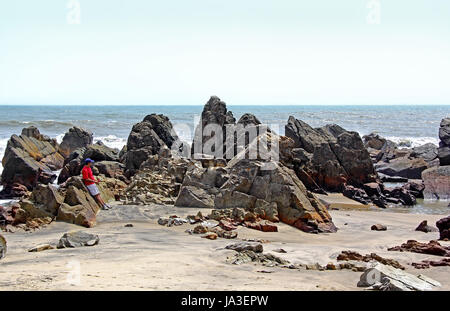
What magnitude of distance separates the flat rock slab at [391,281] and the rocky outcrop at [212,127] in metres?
16.4

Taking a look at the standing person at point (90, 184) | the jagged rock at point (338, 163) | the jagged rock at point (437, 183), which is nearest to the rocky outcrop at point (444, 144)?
the jagged rock at point (437, 183)

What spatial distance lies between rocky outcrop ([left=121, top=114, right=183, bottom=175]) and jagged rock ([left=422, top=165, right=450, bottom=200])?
1250 cm

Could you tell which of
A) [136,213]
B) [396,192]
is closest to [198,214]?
[136,213]

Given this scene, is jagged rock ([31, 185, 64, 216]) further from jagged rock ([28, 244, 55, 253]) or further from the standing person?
jagged rock ([28, 244, 55, 253])

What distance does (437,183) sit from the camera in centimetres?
2467

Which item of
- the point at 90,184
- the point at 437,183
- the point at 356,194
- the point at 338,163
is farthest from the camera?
the point at 338,163

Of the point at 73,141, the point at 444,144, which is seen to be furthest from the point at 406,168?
the point at 73,141

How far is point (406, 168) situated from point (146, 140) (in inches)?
575

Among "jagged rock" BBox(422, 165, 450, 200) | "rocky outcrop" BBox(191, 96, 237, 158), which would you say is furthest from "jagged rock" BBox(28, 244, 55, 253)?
"jagged rock" BBox(422, 165, 450, 200)

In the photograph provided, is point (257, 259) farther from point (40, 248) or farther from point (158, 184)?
point (158, 184)

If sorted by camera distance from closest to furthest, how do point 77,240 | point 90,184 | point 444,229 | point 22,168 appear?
point 77,240
point 444,229
point 90,184
point 22,168

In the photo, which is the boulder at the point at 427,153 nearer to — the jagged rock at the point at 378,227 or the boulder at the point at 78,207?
the jagged rock at the point at 378,227

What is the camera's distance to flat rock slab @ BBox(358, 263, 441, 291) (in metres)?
7.30
